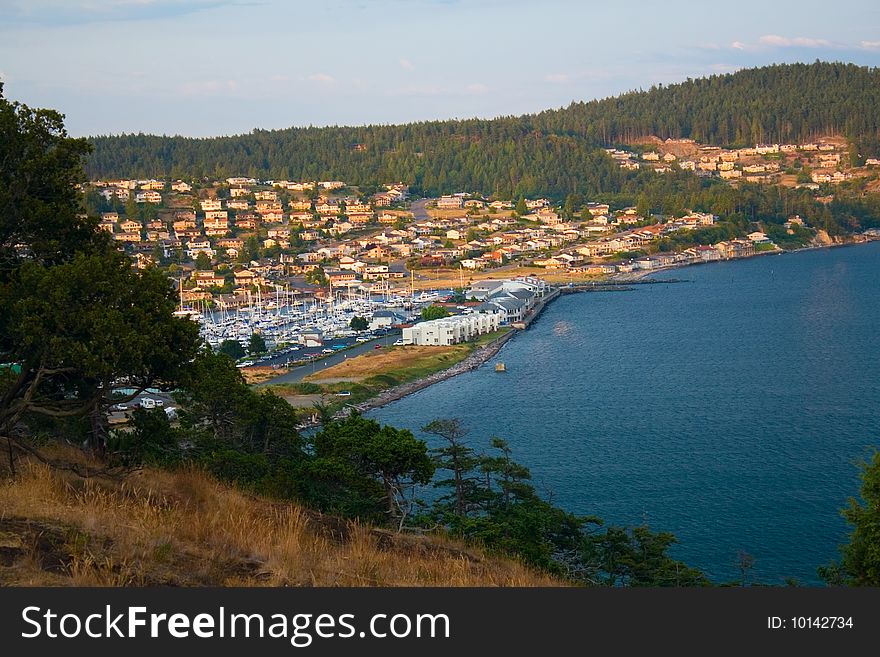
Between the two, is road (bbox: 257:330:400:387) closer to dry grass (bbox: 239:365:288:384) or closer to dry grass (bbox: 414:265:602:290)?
dry grass (bbox: 239:365:288:384)

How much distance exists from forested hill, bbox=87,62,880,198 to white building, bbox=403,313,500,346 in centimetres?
3521

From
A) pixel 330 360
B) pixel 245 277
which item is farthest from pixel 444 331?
pixel 245 277

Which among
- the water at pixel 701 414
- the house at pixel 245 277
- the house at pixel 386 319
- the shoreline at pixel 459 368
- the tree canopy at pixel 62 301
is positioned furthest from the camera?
the house at pixel 245 277

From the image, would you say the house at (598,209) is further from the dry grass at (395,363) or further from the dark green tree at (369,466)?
the dark green tree at (369,466)

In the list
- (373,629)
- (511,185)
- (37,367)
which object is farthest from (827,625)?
(511,185)

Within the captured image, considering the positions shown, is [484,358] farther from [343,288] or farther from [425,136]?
[425,136]

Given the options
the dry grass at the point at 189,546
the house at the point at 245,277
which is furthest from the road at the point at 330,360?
the dry grass at the point at 189,546

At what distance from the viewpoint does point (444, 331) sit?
25766mm

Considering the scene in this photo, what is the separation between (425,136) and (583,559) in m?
67.6

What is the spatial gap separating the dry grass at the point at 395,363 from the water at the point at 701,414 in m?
1.19

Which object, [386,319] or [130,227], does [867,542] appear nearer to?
[386,319]

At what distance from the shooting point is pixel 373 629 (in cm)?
198

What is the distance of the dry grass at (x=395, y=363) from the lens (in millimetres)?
20938

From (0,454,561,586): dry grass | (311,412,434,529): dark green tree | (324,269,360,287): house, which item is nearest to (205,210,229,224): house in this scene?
(324,269,360,287): house
